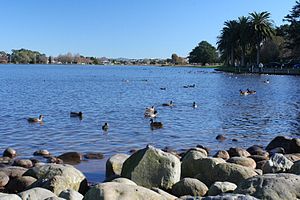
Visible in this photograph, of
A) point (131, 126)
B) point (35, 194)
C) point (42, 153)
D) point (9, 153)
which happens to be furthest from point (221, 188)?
point (131, 126)

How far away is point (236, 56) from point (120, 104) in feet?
344

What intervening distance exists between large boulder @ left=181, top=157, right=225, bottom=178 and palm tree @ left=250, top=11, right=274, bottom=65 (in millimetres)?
95767

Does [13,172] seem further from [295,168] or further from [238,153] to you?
[238,153]

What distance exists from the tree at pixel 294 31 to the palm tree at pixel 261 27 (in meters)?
5.34

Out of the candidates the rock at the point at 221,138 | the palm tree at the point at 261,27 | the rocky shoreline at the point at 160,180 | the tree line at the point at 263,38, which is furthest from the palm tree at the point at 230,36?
the rocky shoreline at the point at 160,180

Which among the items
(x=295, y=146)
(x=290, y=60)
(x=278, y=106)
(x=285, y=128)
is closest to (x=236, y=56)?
(x=290, y=60)

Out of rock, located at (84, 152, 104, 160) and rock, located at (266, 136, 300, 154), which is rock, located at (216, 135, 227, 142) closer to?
rock, located at (266, 136, 300, 154)

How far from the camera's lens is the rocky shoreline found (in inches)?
312

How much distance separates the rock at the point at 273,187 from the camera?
7.75m

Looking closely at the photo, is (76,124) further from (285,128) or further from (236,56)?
(236,56)

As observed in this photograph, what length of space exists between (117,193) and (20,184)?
4.03 meters

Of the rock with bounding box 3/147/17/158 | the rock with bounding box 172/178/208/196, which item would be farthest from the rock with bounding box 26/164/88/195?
the rock with bounding box 3/147/17/158

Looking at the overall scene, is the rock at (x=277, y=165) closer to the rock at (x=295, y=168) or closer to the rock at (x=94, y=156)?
the rock at (x=295, y=168)

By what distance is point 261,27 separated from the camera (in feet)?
339
